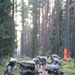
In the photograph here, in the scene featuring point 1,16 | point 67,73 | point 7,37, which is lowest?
point 67,73

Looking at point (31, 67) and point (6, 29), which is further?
point (6, 29)

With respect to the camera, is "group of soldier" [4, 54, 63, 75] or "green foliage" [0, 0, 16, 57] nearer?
"group of soldier" [4, 54, 63, 75]

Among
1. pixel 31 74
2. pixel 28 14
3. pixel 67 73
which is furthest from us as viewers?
pixel 28 14

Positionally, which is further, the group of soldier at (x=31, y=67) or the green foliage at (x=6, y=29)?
the green foliage at (x=6, y=29)

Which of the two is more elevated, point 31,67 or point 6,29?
point 31,67

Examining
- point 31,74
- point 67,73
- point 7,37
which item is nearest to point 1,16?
point 7,37

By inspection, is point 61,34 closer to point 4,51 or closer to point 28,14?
point 4,51

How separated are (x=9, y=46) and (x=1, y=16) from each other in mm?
2991

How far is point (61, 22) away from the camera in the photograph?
4419 cm

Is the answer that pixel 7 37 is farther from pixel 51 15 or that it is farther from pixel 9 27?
pixel 51 15

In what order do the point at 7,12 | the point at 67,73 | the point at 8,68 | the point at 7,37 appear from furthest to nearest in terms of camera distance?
the point at 7,12, the point at 7,37, the point at 67,73, the point at 8,68

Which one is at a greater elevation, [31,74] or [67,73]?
[31,74]

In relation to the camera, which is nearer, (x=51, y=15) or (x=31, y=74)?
(x=31, y=74)

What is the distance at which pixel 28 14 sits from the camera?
7662 centimetres
